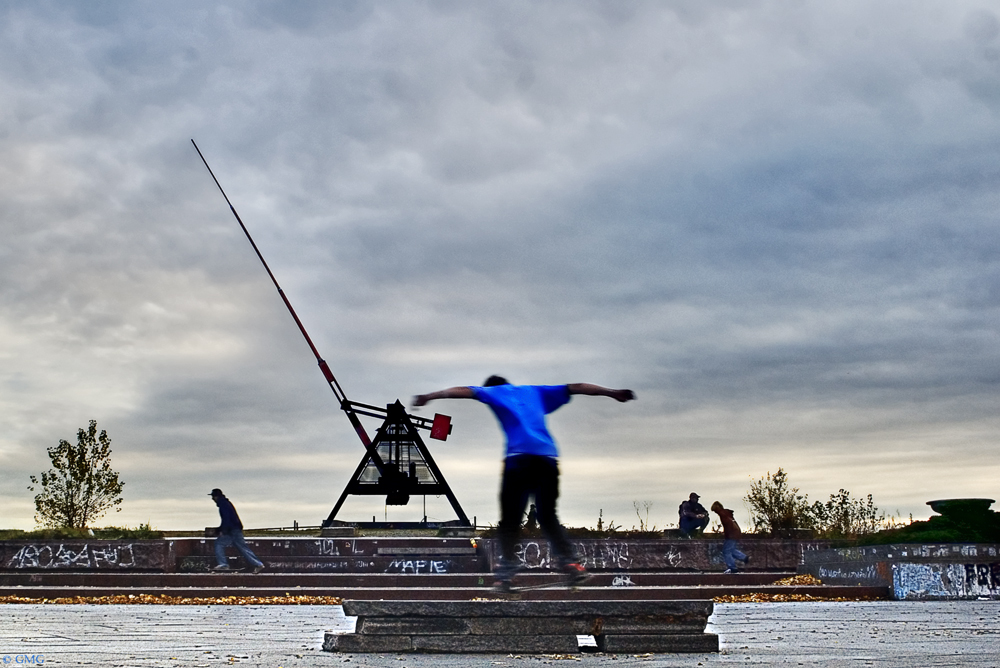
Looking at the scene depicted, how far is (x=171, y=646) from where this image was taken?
7922 millimetres

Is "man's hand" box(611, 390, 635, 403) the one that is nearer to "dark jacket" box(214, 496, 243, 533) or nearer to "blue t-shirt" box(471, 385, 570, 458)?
"blue t-shirt" box(471, 385, 570, 458)

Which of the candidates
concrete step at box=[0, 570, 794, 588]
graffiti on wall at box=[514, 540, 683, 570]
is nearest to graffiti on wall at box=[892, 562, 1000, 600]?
concrete step at box=[0, 570, 794, 588]

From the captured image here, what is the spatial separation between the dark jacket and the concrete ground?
635cm

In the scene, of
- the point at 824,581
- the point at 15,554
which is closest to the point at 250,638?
the point at 824,581

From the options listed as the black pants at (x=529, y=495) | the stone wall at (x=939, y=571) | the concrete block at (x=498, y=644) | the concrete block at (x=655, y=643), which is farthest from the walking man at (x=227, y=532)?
the concrete block at (x=655, y=643)

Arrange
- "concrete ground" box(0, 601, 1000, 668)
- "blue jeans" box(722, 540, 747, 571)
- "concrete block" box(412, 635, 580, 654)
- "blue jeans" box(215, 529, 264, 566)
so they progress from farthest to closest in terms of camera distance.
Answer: "blue jeans" box(215, 529, 264, 566), "blue jeans" box(722, 540, 747, 571), "concrete block" box(412, 635, 580, 654), "concrete ground" box(0, 601, 1000, 668)

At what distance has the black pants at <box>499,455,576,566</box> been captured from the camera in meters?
7.11

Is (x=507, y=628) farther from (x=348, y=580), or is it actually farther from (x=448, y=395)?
(x=348, y=580)

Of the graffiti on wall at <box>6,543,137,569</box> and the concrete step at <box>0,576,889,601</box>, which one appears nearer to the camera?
the concrete step at <box>0,576,889,601</box>

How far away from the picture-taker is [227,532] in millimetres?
21203

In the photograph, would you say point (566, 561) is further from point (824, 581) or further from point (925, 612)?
point (824, 581)

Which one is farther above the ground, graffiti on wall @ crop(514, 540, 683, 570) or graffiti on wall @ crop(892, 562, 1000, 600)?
graffiti on wall @ crop(514, 540, 683, 570)

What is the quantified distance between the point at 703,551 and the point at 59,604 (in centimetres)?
1320

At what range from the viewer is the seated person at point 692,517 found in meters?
23.4
